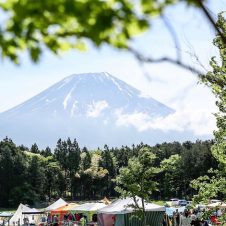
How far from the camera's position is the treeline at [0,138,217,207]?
83.9 metres

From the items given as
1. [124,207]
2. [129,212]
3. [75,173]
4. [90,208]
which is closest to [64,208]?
[90,208]

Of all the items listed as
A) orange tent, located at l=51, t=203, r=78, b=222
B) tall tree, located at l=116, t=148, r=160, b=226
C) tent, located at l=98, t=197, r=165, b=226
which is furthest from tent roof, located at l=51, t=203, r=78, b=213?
tall tree, located at l=116, t=148, r=160, b=226

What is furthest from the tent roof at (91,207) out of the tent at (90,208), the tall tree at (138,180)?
the tall tree at (138,180)

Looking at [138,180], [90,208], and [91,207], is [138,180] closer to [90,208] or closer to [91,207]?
[90,208]

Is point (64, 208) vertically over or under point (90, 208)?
over

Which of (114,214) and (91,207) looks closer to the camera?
(114,214)

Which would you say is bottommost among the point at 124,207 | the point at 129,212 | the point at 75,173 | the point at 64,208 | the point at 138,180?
the point at 129,212

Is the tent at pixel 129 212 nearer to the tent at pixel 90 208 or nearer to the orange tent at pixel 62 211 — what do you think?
the tent at pixel 90 208

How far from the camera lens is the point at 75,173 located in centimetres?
9512

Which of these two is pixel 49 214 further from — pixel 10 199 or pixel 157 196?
pixel 157 196

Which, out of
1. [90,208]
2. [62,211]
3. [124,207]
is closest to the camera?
[124,207]

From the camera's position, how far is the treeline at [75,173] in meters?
83.9

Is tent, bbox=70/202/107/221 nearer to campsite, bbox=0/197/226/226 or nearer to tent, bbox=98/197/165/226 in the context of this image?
campsite, bbox=0/197/226/226

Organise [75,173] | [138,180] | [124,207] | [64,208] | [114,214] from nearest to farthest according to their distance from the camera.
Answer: [138,180] → [124,207] → [114,214] → [64,208] → [75,173]
